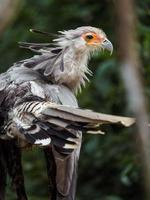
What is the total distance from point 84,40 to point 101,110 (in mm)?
2300

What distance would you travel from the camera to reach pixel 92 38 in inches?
175

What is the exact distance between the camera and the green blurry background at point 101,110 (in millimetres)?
6305

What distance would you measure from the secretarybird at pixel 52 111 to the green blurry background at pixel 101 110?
5.22ft

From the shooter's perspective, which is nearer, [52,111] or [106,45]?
[52,111]

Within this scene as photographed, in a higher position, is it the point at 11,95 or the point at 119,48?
the point at 119,48

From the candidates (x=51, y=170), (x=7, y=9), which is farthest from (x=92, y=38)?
(x=7, y=9)

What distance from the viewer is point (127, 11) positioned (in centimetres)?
159

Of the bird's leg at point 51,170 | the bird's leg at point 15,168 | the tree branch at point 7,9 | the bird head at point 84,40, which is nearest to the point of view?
the tree branch at point 7,9

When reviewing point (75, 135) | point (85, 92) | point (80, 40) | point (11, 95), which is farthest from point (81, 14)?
point (75, 135)

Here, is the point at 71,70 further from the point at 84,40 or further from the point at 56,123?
the point at 56,123

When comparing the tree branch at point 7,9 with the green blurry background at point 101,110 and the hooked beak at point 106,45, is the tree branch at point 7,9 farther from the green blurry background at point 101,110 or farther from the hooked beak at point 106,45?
the green blurry background at point 101,110

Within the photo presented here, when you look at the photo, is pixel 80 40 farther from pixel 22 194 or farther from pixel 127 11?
pixel 127 11

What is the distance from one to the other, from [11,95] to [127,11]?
2.52 metres

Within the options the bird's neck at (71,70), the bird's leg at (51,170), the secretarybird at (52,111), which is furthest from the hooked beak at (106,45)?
the bird's leg at (51,170)
